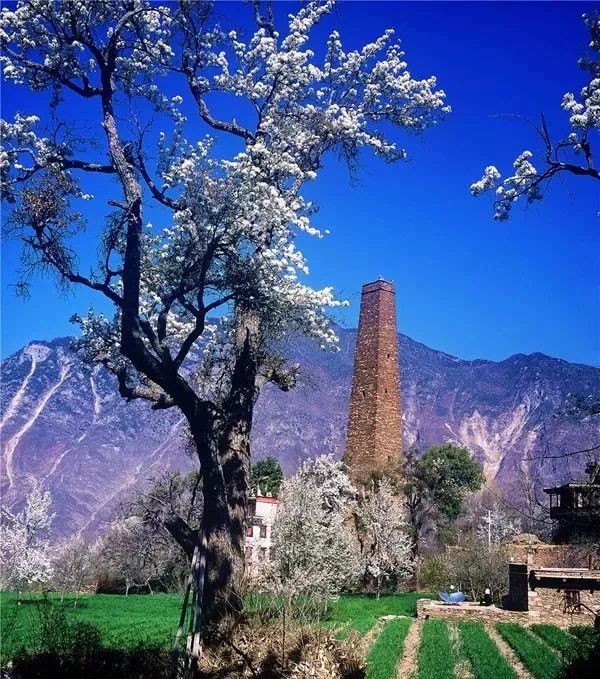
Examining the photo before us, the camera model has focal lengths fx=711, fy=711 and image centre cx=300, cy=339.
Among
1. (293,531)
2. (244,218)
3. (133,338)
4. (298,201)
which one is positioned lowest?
(293,531)

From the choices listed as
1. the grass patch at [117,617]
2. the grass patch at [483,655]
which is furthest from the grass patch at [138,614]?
the grass patch at [483,655]

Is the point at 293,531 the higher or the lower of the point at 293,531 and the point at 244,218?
the lower

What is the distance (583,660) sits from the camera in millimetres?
10953

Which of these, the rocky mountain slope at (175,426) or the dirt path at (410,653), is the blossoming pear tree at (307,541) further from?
the rocky mountain slope at (175,426)

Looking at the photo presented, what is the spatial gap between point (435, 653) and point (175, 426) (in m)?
40.4

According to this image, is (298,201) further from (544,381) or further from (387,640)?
(544,381)

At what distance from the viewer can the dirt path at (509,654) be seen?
48.8ft

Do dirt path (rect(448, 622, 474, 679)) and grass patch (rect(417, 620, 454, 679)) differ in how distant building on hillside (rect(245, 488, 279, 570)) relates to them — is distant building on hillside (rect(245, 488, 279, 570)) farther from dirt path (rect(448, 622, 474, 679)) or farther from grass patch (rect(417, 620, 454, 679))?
dirt path (rect(448, 622, 474, 679))

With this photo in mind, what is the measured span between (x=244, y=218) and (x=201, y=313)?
4.95 ft

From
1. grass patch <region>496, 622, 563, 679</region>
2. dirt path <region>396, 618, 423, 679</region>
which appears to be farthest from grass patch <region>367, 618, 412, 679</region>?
grass patch <region>496, 622, 563, 679</region>

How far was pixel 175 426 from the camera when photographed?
5538 cm

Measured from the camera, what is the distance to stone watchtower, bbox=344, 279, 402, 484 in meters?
49.5

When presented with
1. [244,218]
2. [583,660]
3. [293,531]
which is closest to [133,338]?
[244,218]

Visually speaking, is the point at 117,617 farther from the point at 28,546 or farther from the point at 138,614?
the point at 28,546
